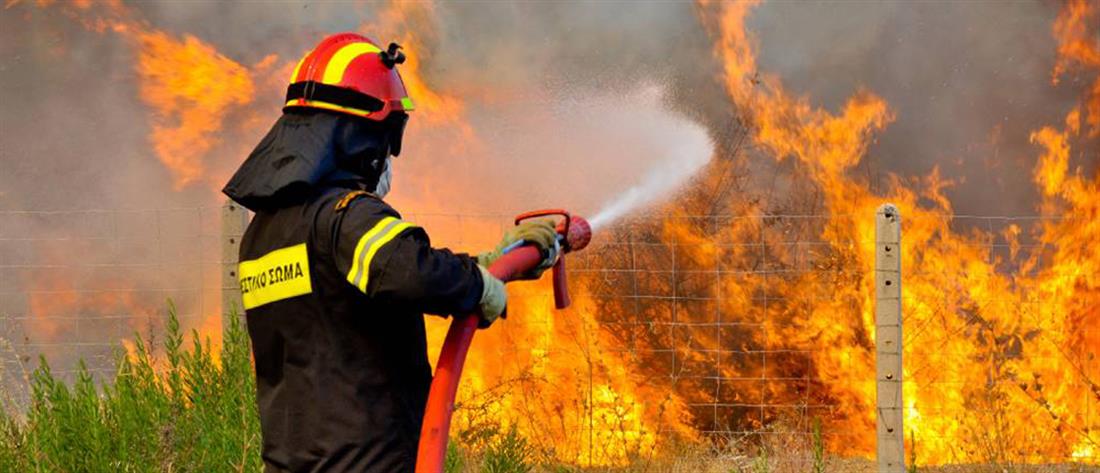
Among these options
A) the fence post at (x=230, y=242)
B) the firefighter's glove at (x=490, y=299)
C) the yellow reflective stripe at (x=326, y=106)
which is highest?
the fence post at (x=230, y=242)

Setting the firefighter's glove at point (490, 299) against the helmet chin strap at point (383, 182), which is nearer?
the firefighter's glove at point (490, 299)

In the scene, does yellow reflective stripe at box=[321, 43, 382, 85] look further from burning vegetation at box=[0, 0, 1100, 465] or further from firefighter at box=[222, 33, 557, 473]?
burning vegetation at box=[0, 0, 1100, 465]

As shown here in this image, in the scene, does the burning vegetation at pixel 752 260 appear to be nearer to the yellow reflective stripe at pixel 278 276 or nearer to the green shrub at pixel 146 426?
the green shrub at pixel 146 426

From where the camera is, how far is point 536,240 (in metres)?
3.34

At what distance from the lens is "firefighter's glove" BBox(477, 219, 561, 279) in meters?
3.34

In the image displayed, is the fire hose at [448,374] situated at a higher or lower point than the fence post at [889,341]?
lower

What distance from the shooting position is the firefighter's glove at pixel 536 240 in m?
3.34

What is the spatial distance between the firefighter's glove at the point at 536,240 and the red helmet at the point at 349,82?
458 mm

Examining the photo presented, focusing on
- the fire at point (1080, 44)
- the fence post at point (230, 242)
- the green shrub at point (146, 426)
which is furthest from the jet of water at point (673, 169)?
the green shrub at point (146, 426)

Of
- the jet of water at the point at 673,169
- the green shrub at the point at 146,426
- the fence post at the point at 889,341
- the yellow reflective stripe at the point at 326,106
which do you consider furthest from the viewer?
the jet of water at the point at 673,169

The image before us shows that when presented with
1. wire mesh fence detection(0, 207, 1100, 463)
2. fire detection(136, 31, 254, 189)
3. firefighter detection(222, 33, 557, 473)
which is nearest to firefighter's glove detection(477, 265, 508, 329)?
firefighter detection(222, 33, 557, 473)

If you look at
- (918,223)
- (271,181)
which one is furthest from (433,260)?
(918,223)

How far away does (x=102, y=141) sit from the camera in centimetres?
1048

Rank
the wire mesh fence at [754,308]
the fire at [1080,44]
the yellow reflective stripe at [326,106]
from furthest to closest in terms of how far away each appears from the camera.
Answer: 1. the fire at [1080,44]
2. the wire mesh fence at [754,308]
3. the yellow reflective stripe at [326,106]
